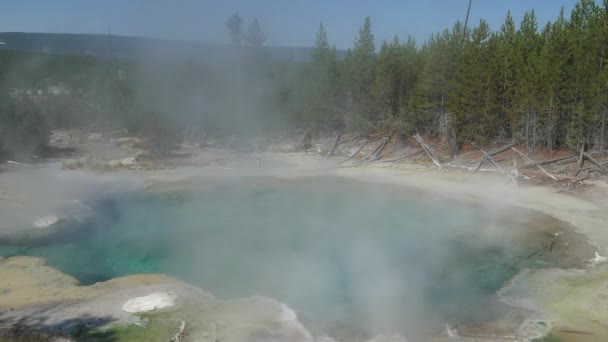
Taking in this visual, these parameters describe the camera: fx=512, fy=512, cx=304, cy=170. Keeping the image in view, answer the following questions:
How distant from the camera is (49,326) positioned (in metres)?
5.56

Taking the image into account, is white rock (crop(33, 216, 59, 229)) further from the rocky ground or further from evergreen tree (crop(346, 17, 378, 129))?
evergreen tree (crop(346, 17, 378, 129))

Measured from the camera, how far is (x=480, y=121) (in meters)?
15.0

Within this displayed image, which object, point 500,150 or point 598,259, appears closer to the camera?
point 598,259

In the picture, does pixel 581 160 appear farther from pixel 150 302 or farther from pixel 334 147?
pixel 150 302

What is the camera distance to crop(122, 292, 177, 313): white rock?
598 centimetres

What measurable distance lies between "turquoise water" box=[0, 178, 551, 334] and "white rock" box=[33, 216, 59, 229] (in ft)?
1.87

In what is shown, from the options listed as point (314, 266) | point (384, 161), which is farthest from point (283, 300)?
point (384, 161)

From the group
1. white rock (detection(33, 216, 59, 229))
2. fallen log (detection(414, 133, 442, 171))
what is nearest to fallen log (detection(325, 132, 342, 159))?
fallen log (detection(414, 133, 442, 171))

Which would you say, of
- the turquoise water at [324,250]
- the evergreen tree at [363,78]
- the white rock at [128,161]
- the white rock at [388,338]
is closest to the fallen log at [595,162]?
the turquoise water at [324,250]

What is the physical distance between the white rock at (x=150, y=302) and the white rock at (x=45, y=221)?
13.2 feet

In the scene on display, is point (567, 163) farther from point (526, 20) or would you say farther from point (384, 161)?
point (526, 20)

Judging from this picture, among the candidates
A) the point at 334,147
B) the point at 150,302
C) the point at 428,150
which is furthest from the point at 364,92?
the point at 150,302

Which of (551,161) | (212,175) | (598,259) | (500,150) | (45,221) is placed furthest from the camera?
(500,150)

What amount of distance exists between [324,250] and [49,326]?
4199 millimetres
